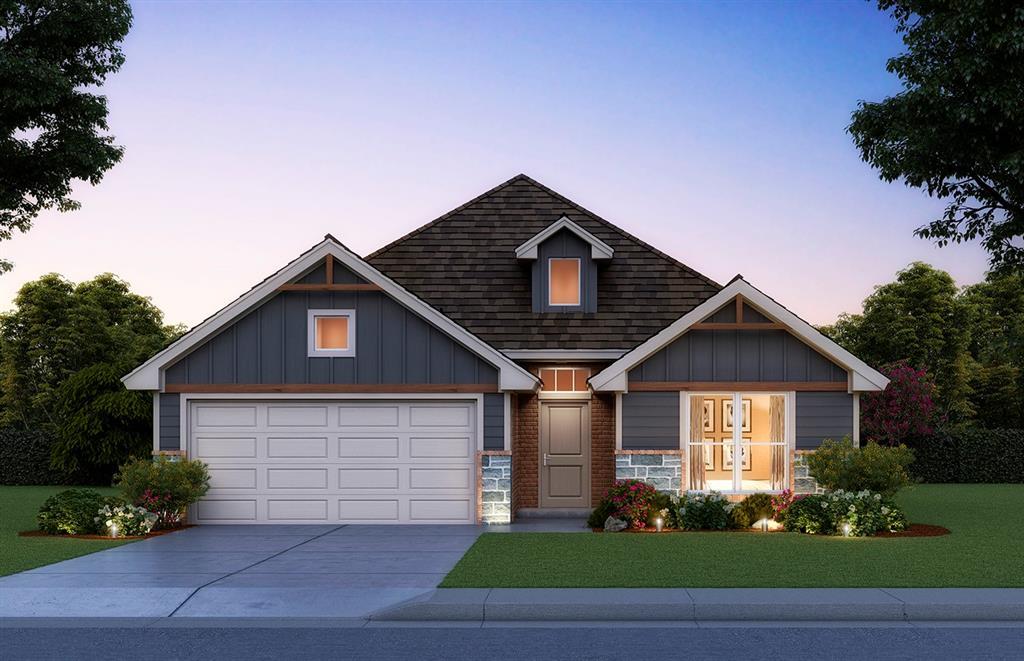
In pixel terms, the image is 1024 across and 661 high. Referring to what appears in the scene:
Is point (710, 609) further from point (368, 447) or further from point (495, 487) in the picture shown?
point (368, 447)

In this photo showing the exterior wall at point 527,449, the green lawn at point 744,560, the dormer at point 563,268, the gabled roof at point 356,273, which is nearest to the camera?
the green lawn at point 744,560

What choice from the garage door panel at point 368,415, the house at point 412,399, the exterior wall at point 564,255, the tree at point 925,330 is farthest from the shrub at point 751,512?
the tree at point 925,330

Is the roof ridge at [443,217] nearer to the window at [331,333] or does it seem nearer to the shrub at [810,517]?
the window at [331,333]

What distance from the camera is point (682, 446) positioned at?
62.8 ft

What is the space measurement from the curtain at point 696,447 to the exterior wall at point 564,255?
355 cm

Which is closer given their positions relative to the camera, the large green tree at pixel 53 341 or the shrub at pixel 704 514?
the shrub at pixel 704 514

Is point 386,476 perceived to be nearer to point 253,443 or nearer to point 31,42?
point 253,443

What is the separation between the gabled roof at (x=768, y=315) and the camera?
61.7ft

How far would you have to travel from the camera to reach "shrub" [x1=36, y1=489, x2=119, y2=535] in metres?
17.2

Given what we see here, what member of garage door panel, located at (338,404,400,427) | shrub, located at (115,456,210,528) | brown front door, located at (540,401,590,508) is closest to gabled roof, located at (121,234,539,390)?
shrub, located at (115,456,210,528)

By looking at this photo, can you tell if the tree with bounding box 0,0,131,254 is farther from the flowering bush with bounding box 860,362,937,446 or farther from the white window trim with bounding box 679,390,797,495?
the flowering bush with bounding box 860,362,937,446

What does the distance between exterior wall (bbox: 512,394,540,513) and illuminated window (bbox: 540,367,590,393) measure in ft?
1.47

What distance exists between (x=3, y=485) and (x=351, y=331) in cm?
2071
